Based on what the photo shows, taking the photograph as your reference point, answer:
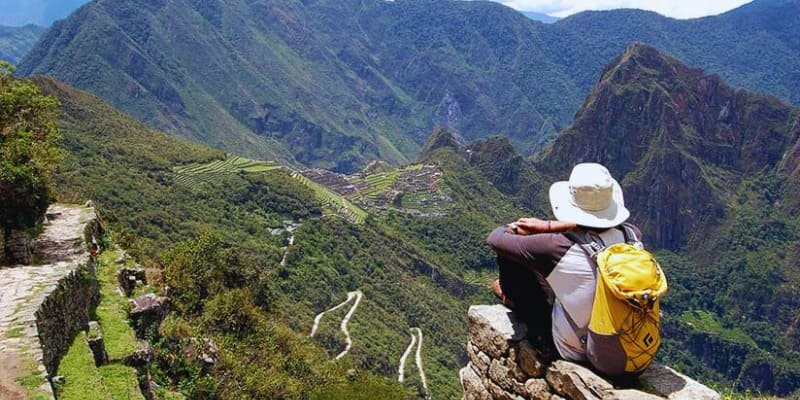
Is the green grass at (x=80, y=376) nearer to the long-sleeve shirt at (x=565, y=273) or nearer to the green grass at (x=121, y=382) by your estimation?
the green grass at (x=121, y=382)

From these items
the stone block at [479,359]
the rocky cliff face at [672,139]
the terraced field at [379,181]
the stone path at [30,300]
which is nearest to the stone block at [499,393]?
the stone block at [479,359]

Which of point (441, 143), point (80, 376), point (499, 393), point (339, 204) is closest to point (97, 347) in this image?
point (80, 376)

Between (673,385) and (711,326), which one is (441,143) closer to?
(711,326)

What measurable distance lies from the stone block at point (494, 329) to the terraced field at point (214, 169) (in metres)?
63.0

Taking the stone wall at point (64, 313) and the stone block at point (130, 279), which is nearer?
the stone wall at point (64, 313)

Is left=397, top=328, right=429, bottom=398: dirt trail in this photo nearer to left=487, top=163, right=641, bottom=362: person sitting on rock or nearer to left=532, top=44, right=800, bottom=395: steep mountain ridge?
left=487, top=163, right=641, bottom=362: person sitting on rock

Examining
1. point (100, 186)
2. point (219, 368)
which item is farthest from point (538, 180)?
point (219, 368)

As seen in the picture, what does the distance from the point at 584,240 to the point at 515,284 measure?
1.25 m

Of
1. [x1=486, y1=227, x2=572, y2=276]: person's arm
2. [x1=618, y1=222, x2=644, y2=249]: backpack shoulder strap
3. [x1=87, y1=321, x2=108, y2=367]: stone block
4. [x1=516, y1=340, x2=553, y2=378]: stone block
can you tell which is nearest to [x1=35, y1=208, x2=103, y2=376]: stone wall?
[x1=87, y1=321, x2=108, y2=367]: stone block

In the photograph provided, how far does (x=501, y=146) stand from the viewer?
137 m

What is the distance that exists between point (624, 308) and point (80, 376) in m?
8.46

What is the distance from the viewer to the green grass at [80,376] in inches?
327

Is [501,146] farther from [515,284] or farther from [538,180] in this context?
[515,284]

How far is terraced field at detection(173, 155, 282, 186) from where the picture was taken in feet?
217
